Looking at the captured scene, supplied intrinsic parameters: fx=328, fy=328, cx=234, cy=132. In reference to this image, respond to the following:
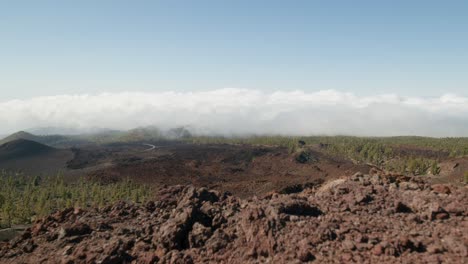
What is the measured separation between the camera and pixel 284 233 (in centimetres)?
1638

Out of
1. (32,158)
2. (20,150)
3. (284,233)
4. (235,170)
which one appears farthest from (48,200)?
(20,150)

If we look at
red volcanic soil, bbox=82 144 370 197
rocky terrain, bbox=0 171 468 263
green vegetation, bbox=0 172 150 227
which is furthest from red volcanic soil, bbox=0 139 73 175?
rocky terrain, bbox=0 171 468 263

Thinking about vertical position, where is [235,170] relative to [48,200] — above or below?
above

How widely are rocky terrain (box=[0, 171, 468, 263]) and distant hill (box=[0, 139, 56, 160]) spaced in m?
123

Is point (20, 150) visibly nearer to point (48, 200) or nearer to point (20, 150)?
point (20, 150)

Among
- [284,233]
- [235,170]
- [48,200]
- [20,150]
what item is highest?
[284,233]

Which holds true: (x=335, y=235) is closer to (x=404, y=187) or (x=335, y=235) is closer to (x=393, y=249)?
(x=393, y=249)

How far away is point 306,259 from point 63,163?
119 meters

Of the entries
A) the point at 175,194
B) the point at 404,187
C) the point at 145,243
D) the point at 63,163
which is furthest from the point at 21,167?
the point at 404,187

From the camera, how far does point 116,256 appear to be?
667 inches

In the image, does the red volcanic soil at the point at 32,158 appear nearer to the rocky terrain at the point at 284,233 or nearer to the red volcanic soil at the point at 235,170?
the red volcanic soil at the point at 235,170

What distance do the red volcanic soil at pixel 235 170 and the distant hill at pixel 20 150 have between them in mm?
24605

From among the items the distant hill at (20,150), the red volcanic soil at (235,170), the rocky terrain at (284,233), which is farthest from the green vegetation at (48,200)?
the distant hill at (20,150)

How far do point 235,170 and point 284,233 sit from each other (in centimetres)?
7958
